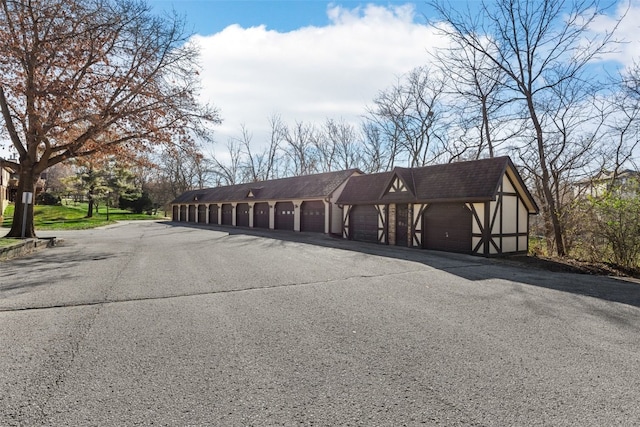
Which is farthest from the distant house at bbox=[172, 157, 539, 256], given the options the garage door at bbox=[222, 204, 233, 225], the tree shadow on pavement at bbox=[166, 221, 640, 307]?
the garage door at bbox=[222, 204, 233, 225]

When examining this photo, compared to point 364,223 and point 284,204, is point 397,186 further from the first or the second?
point 284,204

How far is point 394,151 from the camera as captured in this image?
105 feet

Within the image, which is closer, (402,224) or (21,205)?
(21,205)

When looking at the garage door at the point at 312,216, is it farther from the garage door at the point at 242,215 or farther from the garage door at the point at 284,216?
the garage door at the point at 242,215

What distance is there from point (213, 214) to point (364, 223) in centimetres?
2272

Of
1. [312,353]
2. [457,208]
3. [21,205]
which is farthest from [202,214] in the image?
[312,353]

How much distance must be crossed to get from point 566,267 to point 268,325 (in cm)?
1051

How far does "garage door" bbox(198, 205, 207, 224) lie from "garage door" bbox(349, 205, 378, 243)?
23.8 meters

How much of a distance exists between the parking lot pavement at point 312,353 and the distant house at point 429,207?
652cm

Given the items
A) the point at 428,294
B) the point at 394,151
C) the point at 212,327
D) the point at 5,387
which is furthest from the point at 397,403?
the point at 394,151

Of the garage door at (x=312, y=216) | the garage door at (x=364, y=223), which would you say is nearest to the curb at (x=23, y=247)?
the garage door at (x=364, y=223)

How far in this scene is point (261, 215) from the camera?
3006 cm

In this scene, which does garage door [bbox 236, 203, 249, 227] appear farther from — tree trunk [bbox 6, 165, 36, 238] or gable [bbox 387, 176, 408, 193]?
tree trunk [bbox 6, 165, 36, 238]

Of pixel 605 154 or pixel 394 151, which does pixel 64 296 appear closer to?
pixel 605 154
